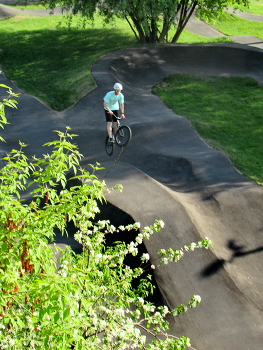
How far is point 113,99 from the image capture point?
12.0m

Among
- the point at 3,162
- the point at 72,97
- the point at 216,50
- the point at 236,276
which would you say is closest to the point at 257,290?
the point at 236,276

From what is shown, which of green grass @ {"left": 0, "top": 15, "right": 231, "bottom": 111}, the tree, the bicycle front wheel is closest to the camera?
the bicycle front wheel

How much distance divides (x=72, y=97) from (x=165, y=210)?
439 inches

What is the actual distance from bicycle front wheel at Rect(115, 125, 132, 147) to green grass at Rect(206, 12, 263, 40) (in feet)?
81.0

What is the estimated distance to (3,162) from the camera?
12094mm

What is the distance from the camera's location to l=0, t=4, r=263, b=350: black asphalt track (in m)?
7.23

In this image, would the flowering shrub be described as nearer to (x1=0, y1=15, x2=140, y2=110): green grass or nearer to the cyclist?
the cyclist

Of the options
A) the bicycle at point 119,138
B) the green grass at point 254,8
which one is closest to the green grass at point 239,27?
the green grass at point 254,8

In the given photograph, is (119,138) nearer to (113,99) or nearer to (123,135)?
(123,135)

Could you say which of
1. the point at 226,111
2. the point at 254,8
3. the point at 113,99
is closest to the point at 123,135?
the point at 113,99

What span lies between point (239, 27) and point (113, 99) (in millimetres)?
29198

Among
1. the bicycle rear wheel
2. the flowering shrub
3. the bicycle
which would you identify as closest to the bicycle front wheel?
the bicycle

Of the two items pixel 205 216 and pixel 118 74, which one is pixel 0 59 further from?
pixel 205 216

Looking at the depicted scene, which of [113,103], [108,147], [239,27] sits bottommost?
[108,147]
